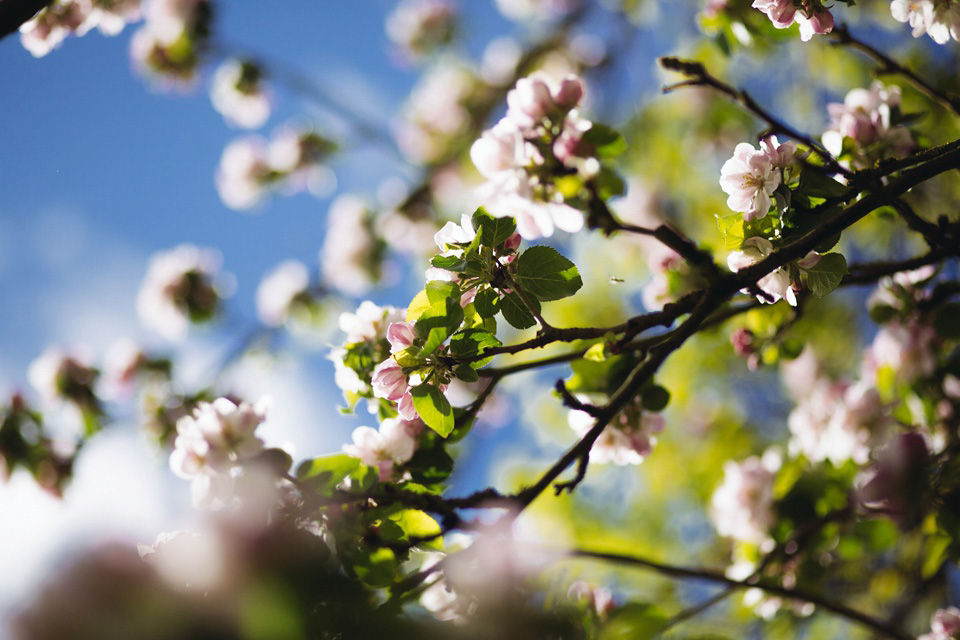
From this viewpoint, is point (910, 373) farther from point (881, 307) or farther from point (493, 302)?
point (493, 302)

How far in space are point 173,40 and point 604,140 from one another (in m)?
3.43

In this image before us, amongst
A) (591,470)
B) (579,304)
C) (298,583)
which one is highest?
(579,304)

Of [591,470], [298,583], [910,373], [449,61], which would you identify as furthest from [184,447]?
[449,61]

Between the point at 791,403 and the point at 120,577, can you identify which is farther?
the point at 791,403

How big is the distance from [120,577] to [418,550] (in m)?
0.55

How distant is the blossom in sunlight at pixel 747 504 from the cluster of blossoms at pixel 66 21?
2455 mm

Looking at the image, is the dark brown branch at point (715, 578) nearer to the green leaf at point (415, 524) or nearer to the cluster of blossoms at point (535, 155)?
the green leaf at point (415, 524)

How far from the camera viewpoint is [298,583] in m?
1.15

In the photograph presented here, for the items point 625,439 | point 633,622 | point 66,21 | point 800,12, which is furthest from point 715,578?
point 66,21

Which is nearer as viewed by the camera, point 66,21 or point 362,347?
point 362,347

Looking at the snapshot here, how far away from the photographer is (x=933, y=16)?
1471 millimetres

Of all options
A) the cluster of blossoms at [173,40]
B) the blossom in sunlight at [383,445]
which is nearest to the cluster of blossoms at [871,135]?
the blossom in sunlight at [383,445]

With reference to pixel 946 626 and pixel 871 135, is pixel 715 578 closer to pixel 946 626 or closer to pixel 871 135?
pixel 946 626

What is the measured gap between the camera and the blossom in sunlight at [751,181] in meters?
1.17
